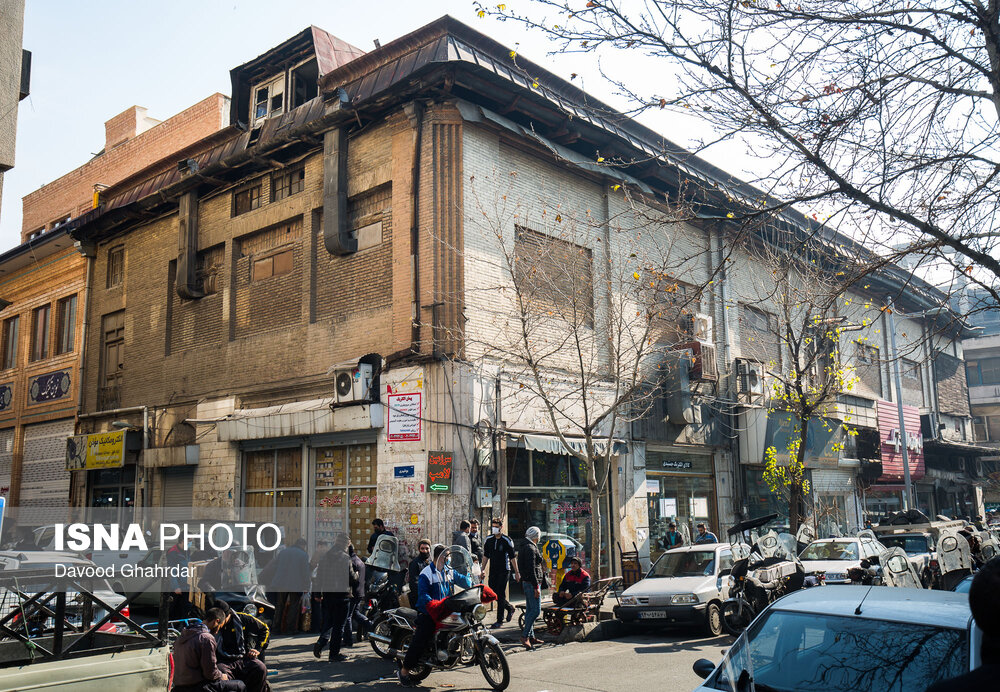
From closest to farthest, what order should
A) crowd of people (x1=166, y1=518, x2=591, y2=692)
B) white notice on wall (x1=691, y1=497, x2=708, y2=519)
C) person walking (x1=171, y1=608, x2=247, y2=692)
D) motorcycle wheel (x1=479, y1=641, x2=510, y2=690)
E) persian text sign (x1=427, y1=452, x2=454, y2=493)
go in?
person walking (x1=171, y1=608, x2=247, y2=692) → crowd of people (x1=166, y1=518, x2=591, y2=692) → motorcycle wheel (x1=479, y1=641, x2=510, y2=690) → persian text sign (x1=427, y1=452, x2=454, y2=493) → white notice on wall (x1=691, y1=497, x2=708, y2=519)

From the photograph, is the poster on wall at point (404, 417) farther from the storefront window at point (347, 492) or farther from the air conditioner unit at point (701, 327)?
the air conditioner unit at point (701, 327)

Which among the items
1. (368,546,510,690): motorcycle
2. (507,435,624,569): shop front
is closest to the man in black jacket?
(368,546,510,690): motorcycle

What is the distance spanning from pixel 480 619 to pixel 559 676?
4.77 feet

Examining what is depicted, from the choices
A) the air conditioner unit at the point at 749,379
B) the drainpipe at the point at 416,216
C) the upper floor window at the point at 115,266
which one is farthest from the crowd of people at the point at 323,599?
the upper floor window at the point at 115,266

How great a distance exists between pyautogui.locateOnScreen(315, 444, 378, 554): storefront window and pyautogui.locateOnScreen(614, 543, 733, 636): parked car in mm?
6022

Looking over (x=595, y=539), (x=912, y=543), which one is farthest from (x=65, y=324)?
(x=912, y=543)

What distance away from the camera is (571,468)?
19.1 meters

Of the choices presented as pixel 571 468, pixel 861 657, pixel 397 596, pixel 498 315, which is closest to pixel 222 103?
pixel 498 315

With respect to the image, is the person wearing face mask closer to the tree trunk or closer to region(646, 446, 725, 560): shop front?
the tree trunk

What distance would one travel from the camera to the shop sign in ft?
75.5

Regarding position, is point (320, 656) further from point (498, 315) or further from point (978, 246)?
point (978, 246)

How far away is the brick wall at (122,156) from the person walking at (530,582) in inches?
812

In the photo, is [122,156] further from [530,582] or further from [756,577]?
[756,577]

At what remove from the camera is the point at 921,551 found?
17938 millimetres
